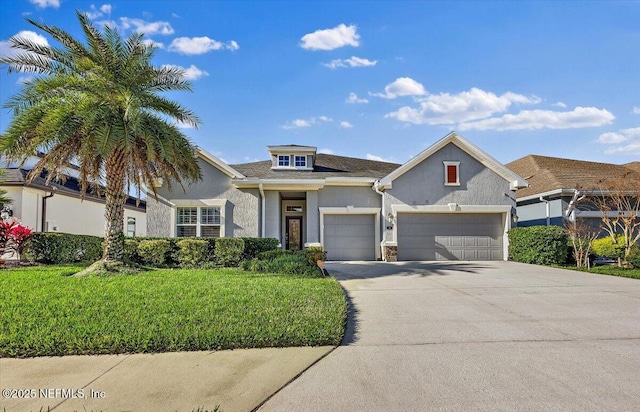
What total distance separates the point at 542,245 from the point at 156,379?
51.5 ft

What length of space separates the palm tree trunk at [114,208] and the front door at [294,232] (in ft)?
30.7

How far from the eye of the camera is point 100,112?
10250mm

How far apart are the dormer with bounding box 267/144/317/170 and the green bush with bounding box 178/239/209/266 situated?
6.50 metres

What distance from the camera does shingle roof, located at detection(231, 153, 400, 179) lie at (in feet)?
59.7

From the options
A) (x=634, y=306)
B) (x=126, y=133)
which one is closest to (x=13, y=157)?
(x=126, y=133)

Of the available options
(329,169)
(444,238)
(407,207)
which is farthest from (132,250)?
(444,238)

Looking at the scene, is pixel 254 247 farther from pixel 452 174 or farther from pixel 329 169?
pixel 452 174

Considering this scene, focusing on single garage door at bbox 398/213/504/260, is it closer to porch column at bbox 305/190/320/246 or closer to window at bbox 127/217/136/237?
porch column at bbox 305/190/320/246

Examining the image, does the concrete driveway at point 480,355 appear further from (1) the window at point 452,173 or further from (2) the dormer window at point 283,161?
(2) the dormer window at point 283,161

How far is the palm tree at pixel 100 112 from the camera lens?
9.99 metres

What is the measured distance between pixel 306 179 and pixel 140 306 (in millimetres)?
11201

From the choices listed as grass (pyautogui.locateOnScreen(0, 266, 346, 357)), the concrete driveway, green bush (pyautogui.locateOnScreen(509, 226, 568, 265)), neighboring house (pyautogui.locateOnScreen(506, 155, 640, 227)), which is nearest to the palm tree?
grass (pyautogui.locateOnScreen(0, 266, 346, 357))

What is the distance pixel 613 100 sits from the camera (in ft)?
50.9

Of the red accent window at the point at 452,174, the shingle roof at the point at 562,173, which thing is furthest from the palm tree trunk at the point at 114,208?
the shingle roof at the point at 562,173
